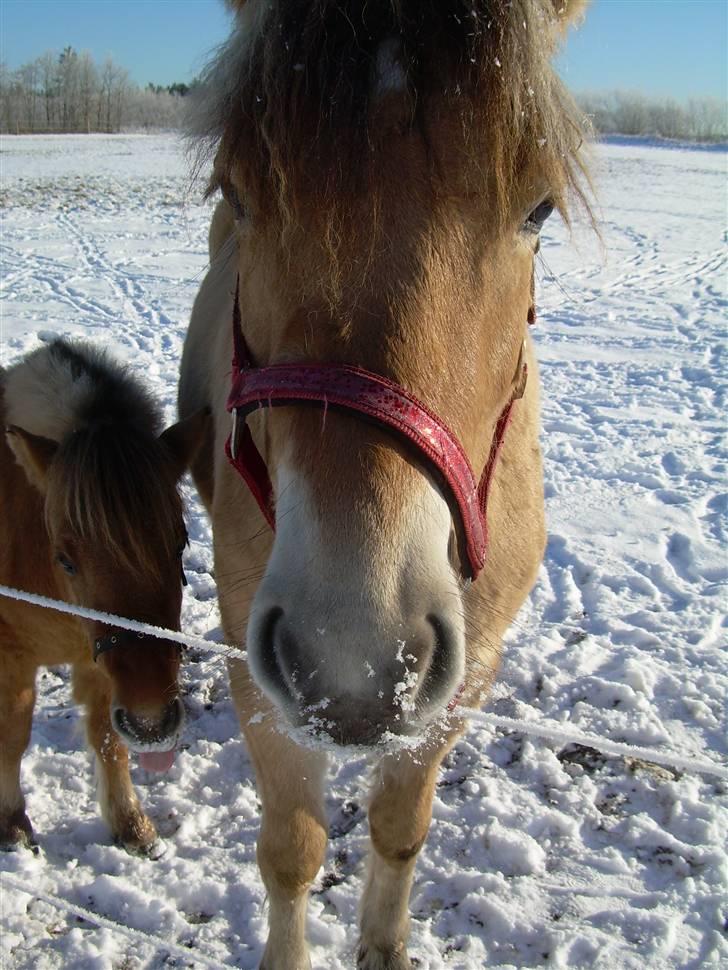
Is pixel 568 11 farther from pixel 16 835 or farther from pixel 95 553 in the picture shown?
pixel 16 835

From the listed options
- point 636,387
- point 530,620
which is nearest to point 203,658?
point 530,620

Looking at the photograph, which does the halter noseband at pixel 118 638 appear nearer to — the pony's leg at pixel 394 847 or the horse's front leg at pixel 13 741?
the horse's front leg at pixel 13 741

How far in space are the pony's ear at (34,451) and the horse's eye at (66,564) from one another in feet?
0.86

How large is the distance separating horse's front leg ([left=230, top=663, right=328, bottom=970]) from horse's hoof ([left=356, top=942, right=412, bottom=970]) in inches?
8.0

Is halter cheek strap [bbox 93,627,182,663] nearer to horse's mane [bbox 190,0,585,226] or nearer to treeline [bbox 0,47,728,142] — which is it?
horse's mane [bbox 190,0,585,226]

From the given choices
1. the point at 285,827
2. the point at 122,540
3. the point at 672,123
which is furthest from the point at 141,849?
the point at 672,123

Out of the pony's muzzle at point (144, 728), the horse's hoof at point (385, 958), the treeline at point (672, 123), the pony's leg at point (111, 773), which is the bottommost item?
the horse's hoof at point (385, 958)

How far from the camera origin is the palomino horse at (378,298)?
3.66 ft

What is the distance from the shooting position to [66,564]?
7.37 ft

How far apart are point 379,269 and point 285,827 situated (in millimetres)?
1806

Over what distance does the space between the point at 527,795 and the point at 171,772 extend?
1.51 metres

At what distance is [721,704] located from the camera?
10.7 ft

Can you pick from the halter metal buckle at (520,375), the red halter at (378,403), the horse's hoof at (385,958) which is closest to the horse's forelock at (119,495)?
the red halter at (378,403)

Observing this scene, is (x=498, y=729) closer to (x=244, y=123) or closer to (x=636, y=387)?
(x=244, y=123)
